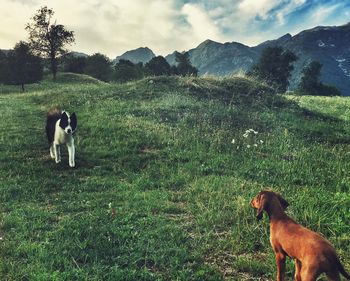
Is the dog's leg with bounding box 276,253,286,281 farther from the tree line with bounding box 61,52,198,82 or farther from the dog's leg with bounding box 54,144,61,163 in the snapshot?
the tree line with bounding box 61,52,198,82

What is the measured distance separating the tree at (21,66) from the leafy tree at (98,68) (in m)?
31.0

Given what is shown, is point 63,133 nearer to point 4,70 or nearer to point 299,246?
point 299,246

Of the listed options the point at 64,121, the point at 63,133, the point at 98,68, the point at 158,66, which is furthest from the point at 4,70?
the point at 64,121

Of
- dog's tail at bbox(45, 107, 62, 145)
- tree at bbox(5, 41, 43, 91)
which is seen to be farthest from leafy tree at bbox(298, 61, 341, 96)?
dog's tail at bbox(45, 107, 62, 145)

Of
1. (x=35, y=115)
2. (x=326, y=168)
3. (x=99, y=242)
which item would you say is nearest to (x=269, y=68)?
(x=35, y=115)

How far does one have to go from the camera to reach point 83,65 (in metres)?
100

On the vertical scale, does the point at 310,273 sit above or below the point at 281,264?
above

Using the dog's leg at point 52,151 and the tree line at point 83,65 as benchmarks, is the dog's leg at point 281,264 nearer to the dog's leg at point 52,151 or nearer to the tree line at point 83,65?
the dog's leg at point 52,151

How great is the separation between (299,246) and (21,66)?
60.2 meters

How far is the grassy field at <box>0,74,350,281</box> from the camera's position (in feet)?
23.8

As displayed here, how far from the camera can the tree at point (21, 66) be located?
192 feet

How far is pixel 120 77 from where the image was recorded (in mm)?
74562

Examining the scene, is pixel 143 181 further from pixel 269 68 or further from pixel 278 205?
pixel 269 68

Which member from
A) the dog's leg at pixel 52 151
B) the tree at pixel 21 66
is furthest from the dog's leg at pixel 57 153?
the tree at pixel 21 66
